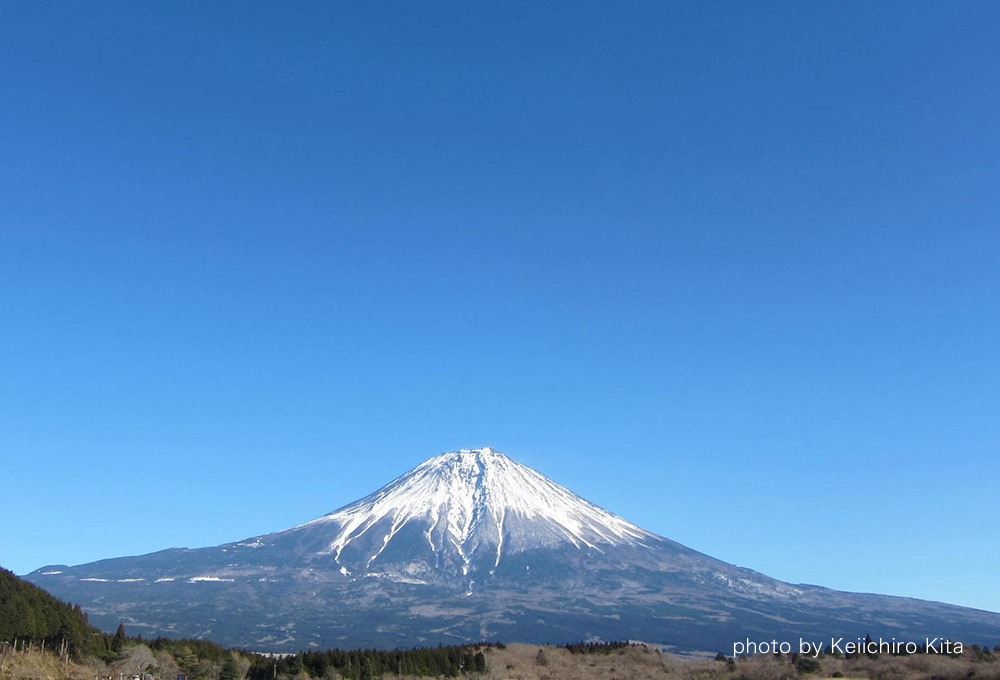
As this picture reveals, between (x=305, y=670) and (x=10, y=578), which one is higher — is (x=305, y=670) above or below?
below

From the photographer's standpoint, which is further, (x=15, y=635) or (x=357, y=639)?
(x=357, y=639)

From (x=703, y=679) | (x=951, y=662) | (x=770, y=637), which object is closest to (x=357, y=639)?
(x=770, y=637)

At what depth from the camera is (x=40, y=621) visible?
3748 inches

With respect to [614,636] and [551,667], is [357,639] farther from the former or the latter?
[551,667]

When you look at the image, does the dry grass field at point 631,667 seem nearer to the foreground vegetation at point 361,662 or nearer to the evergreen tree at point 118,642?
the foreground vegetation at point 361,662

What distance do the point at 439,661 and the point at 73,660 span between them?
35.2 meters

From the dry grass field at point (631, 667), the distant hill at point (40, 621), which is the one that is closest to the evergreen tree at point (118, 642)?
the distant hill at point (40, 621)

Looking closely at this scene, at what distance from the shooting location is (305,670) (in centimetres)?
9150

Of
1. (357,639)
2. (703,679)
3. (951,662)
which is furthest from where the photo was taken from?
(357,639)

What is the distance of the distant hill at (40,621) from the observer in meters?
90.5

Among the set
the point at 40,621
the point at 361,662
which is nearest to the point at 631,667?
the point at 361,662

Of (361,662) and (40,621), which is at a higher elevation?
(40,621)

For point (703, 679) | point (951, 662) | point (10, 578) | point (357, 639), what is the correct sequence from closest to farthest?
point (951, 662) → point (703, 679) → point (10, 578) → point (357, 639)

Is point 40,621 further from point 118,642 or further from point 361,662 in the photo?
point 361,662
